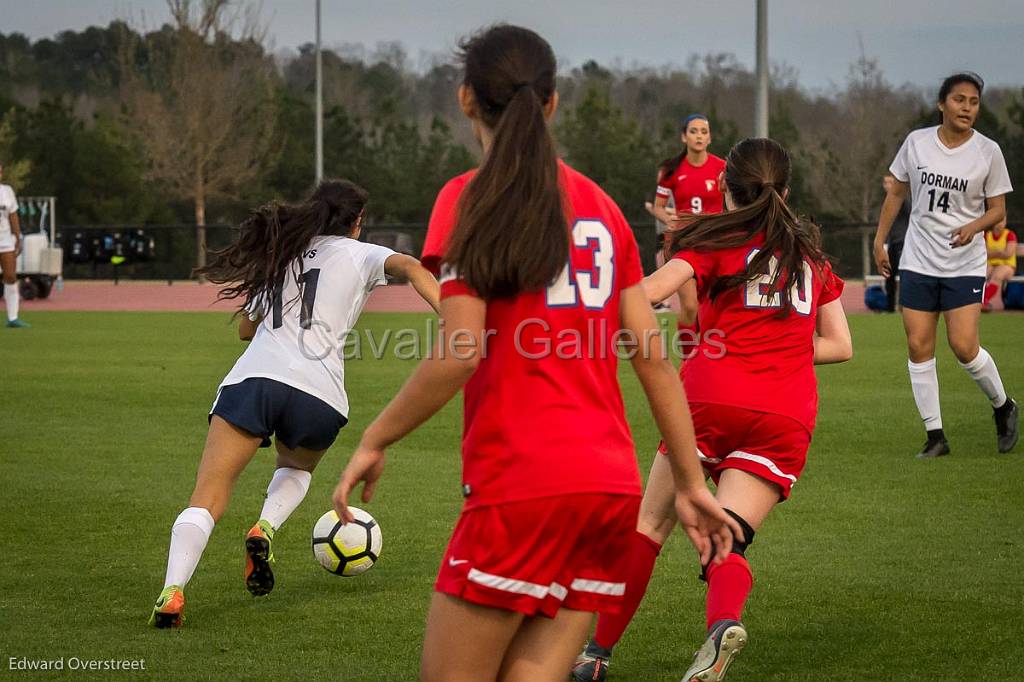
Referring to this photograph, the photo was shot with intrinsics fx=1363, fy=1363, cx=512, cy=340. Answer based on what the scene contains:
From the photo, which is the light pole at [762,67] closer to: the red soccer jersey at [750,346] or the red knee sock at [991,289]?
the red knee sock at [991,289]

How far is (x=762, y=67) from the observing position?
73.0ft

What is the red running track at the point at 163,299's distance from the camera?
27.3 metres

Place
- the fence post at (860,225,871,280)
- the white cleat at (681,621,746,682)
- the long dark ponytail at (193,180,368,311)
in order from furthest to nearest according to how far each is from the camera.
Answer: the fence post at (860,225,871,280)
the long dark ponytail at (193,180,368,311)
the white cleat at (681,621,746,682)

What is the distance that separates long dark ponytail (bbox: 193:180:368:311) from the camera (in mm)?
5438

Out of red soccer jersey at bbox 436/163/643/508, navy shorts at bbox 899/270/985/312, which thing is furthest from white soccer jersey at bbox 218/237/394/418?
navy shorts at bbox 899/270/985/312

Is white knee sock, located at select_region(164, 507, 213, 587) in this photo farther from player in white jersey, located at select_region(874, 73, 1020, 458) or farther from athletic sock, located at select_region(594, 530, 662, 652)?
player in white jersey, located at select_region(874, 73, 1020, 458)

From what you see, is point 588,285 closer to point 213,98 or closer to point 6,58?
point 213,98

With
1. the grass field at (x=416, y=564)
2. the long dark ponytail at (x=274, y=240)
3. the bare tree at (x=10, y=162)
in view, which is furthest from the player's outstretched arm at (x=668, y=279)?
the bare tree at (x=10, y=162)

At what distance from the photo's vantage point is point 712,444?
4.36 metres

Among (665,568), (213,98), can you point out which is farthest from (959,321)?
(213,98)

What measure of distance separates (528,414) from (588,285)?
0.98 ft

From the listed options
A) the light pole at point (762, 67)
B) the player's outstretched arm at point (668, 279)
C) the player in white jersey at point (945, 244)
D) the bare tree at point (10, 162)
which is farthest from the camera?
the bare tree at point (10, 162)

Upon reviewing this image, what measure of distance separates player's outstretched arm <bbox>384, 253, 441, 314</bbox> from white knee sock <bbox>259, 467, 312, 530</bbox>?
0.96m

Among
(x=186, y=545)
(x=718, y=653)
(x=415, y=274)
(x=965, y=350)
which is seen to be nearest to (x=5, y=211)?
(x=965, y=350)
